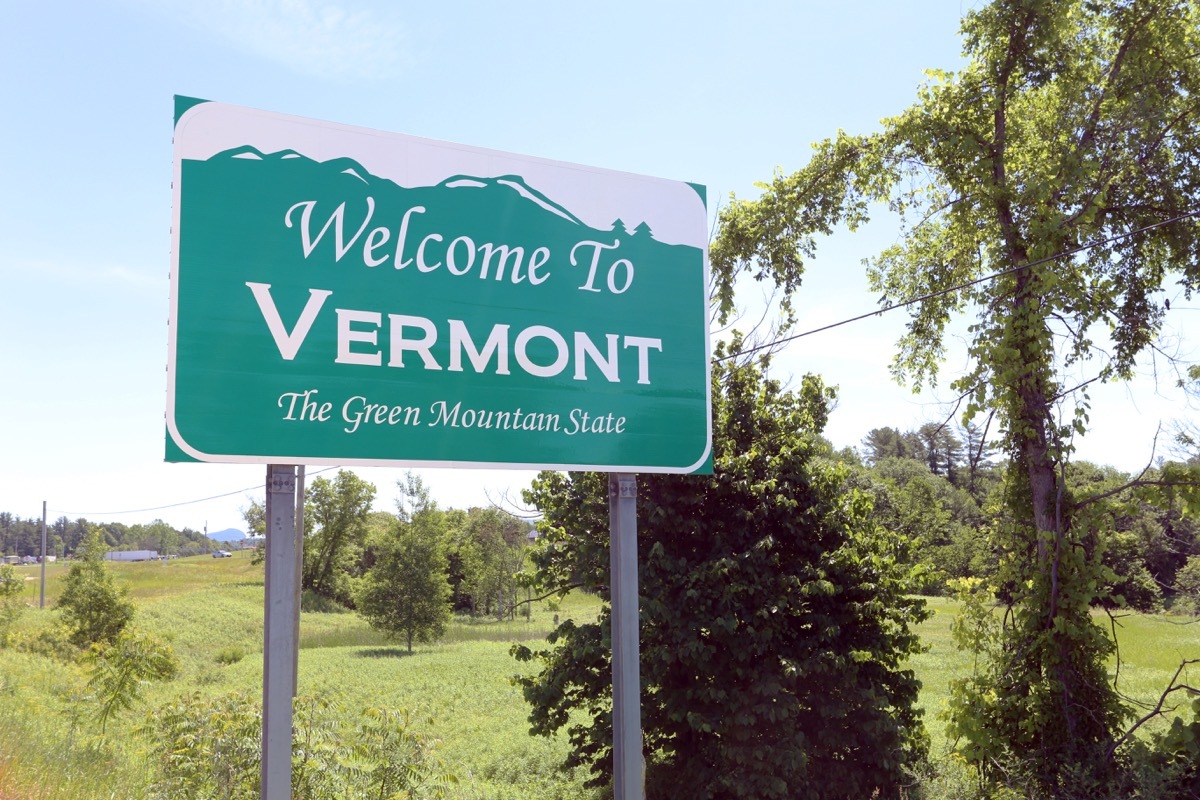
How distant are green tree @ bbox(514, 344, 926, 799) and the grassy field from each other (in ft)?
4.92

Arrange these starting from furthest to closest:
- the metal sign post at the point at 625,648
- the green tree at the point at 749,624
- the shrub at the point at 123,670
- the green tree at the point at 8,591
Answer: the green tree at the point at 8,591 < the shrub at the point at 123,670 < the green tree at the point at 749,624 < the metal sign post at the point at 625,648

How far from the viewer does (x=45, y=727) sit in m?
10.9

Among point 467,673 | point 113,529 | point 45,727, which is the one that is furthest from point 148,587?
point 113,529

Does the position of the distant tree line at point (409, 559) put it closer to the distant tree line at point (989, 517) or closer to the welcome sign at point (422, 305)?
the distant tree line at point (989, 517)

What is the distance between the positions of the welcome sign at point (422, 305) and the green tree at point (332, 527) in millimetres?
58894

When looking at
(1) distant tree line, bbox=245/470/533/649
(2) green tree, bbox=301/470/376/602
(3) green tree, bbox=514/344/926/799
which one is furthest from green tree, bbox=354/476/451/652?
(3) green tree, bbox=514/344/926/799

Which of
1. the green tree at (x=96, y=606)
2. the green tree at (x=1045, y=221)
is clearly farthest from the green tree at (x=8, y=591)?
the green tree at (x=1045, y=221)

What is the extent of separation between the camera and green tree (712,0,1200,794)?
889 cm

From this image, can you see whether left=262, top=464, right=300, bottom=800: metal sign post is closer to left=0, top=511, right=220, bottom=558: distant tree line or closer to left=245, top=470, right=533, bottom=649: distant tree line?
left=245, top=470, right=533, bottom=649: distant tree line

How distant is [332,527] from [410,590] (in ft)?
88.9

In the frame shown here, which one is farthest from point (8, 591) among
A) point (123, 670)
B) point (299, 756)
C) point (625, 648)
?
point (625, 648)

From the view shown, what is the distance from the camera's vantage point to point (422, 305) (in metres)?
5.46

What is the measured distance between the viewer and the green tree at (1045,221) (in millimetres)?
8891

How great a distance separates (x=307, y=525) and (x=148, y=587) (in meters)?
13.5
